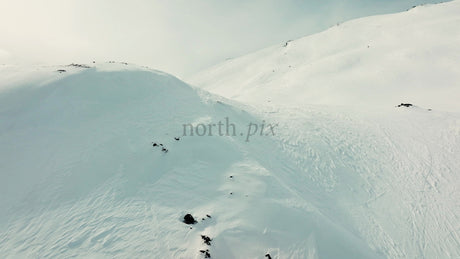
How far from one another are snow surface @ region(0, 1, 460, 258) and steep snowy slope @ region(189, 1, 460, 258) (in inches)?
2.9

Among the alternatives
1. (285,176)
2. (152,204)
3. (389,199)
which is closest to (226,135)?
(285,176)

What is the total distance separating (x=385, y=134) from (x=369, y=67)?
15.7 m

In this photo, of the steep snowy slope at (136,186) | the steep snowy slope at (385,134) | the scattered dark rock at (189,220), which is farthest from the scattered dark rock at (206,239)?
the steep snowy slope at (385,134)

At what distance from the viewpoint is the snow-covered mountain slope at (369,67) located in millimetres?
22562

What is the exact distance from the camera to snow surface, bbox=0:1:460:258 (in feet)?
22.2

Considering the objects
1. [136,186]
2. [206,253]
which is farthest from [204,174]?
[206,253]

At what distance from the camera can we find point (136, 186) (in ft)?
26.7

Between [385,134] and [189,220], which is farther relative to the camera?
[385,134]

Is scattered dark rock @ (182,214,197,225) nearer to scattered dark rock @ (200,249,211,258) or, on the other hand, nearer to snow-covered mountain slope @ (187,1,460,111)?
scattered dark rock @ (200,249,211,258)

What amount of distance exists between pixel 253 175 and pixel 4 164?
7.50m

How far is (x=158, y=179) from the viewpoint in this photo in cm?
851

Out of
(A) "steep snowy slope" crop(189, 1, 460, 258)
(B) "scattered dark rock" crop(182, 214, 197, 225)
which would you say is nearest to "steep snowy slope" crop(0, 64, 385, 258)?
(B) "scattered dark rock" crop(182, 214, 197, 225)

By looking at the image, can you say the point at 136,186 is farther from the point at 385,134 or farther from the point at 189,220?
the point at 385,134

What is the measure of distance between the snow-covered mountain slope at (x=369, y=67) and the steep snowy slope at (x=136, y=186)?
11605 millimetres
